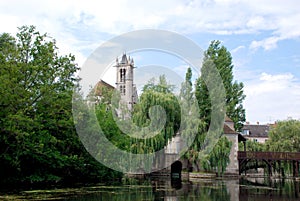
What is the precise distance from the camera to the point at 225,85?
38.4 m

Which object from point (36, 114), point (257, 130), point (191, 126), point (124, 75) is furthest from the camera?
point (257, 130)

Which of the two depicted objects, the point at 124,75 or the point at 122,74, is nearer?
the point at 124,75

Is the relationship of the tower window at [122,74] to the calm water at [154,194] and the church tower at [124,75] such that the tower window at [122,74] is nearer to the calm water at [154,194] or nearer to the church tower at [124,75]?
the church tower at [124,75]

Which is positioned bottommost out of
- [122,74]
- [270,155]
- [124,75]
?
[270,155]


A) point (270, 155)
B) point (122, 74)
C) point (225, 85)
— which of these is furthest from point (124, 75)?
point (270, 155)

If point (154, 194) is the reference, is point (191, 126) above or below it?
above

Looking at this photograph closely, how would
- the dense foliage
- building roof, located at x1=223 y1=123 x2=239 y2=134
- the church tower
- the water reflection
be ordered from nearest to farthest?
the water reflection → the dense foliage → building roof, located at x1=223 y1=123 x2=239 y2=134 → the church tower

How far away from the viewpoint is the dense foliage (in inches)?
740

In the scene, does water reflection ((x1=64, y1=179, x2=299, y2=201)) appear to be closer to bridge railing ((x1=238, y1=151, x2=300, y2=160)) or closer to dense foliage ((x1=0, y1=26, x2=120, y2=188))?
dense foliage ((x1=0, y1=26, x2=120, y2=188))

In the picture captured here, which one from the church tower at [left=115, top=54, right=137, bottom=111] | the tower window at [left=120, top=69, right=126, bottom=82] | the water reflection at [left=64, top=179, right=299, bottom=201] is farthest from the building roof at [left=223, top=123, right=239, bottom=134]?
the tower window at [left=120, top=69, right=126, bottom=82]

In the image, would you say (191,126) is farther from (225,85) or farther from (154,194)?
(154,194)

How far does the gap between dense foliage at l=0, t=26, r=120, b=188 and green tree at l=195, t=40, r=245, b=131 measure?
1655cm

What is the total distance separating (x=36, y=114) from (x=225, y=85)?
22.5m

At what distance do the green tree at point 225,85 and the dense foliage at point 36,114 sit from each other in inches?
652
